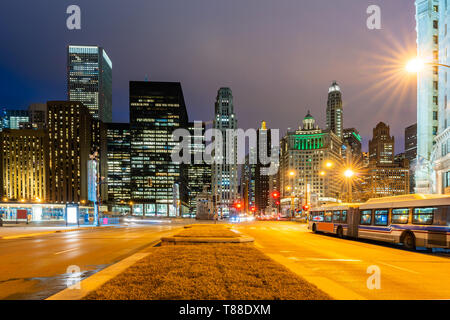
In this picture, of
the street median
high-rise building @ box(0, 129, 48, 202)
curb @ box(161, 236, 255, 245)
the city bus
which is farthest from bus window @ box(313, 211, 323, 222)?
high-rise building @ box(0, 129, 48, 202)

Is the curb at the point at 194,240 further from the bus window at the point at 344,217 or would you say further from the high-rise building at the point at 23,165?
the high-rise building at the point at 23,165

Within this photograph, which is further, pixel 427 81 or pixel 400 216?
pixel 427 81

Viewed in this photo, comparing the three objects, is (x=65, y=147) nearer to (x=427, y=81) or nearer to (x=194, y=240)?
(x=427, y=81)

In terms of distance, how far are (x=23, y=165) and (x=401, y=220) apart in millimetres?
214097

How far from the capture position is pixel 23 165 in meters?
191

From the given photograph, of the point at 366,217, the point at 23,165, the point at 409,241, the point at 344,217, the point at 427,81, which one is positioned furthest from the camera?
the point at 23,165

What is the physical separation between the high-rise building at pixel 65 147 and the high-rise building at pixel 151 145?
113ft

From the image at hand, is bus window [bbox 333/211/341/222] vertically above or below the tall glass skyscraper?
below

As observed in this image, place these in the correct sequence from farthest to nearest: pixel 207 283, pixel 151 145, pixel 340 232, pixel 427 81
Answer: pixel 151 145
pixel 427 81
pixel 340 232
pixel 207 283

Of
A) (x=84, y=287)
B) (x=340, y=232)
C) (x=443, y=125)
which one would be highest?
(x=443, y=125)

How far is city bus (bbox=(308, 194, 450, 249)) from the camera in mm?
17141

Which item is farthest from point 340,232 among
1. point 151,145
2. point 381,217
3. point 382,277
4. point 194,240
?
point 151,145

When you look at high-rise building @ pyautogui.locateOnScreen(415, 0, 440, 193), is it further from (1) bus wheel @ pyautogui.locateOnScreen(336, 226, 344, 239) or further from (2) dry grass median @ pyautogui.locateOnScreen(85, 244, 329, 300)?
(2) dry grass median @ pyautogui.locateOnScreen(85, 244, 329, 300)

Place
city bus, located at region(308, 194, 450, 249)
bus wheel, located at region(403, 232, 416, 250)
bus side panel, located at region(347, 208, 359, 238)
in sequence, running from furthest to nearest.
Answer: bus side panel, located at region(347, 208, 359, 238) < bus wheel, located at region(403, 232, 416, 250) < city bus, located at region(308, 194, 450, 249)
